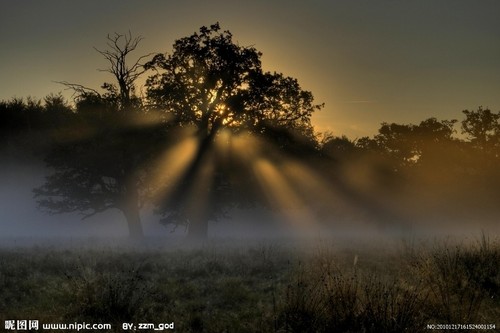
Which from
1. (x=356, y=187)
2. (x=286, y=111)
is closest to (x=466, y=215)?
(x=356, y=187)

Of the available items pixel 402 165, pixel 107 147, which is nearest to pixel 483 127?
pixel 402 165

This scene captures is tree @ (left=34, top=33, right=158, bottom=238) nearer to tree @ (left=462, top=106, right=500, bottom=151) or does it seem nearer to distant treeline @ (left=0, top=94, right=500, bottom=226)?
distant treeline @ (left=0, top=94, right=500, bottom=226)

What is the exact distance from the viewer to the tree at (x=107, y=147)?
29.2 m

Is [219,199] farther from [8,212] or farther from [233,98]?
[8,212]

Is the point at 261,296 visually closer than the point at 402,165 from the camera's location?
Yes

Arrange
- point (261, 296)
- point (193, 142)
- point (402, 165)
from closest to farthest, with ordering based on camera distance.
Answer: point (261, 296) < point (193, 142) < point (402, 165)

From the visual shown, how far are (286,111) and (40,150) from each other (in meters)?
22.0

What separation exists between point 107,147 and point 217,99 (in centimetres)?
798

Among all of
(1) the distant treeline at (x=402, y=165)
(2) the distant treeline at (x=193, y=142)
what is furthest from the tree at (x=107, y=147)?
(1) the distant treeline at (x=402, y=165)

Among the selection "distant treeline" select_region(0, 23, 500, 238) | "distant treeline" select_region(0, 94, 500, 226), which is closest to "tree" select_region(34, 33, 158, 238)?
"distant treeline" select_region(0, 23, 500, 238)

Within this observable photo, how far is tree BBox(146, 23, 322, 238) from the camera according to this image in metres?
28.3

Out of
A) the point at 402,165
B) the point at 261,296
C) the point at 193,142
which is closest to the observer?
the point at 261,296

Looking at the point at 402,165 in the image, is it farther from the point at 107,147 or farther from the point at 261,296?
the point at 261,296

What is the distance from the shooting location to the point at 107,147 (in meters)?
29.3
